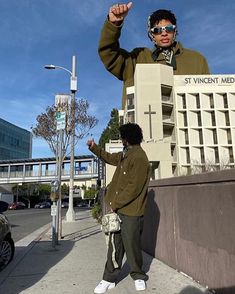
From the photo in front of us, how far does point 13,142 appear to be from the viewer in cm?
9994

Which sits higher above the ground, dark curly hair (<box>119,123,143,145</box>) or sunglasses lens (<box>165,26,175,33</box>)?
sunglasses lens (<box>165,26,175,33</box>)

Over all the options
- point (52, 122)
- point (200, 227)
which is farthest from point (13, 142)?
point (200, 227)

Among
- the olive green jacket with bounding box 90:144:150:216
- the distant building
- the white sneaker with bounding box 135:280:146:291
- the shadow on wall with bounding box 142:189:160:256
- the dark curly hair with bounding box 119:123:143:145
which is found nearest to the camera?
the olive green jacket with bounding box 90:144:150:216

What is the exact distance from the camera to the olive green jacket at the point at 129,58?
7.44ft

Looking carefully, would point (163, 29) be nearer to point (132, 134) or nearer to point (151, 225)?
point (132, 134)

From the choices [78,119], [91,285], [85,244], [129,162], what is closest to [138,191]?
[129,162]

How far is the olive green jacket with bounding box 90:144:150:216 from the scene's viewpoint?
4.50 m

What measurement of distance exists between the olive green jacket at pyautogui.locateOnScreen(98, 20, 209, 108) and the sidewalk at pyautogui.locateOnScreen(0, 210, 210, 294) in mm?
3076

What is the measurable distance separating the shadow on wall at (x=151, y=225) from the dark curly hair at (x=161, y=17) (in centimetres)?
476

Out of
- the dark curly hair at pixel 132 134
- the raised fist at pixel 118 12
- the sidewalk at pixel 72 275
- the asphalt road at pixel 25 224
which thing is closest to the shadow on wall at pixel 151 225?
the sidewalk at pixel 72 275

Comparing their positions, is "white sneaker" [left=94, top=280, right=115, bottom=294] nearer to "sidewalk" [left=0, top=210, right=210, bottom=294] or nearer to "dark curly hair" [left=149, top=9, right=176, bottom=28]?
"sidewalk" [left=0, top=210, right=210, bottom=294]

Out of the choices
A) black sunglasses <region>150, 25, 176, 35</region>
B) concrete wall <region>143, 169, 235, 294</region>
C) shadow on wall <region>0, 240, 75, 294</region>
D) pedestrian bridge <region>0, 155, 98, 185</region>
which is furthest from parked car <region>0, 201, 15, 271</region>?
pedestrian bridge <region>0, 155, 98, 185</region>

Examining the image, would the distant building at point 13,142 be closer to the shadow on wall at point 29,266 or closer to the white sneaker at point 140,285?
the shadow on wall at point 29,266

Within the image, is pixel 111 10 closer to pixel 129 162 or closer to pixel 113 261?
pixel 129 162
